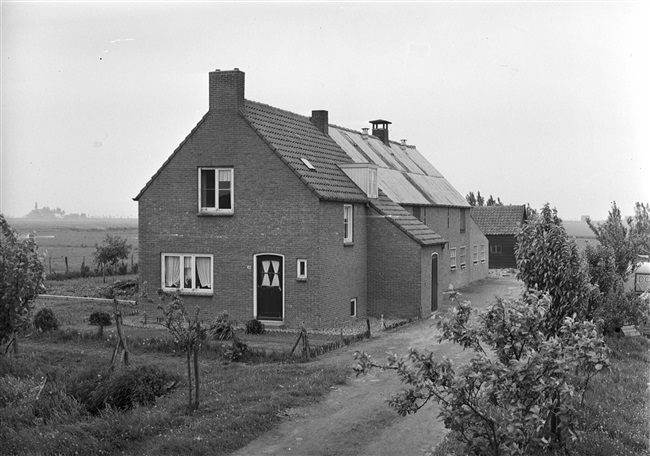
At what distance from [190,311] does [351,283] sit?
245 inches

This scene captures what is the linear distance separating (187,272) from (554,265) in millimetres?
14209

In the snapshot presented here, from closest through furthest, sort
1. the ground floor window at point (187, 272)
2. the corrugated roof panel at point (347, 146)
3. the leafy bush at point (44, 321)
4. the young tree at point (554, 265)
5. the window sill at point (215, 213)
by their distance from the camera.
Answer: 1. the young tree at point (554, 265)
2. the leafy bush at point (44, 321)
3. the window sill at point (215, 213)
4. the ground floor window at point (187, 272)
5. the corrugated roof panel at point (347, 146)

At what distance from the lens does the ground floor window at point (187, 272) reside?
86.4 feet

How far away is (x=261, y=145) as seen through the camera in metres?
25.4

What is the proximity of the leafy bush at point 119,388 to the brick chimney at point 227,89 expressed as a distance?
1264cm

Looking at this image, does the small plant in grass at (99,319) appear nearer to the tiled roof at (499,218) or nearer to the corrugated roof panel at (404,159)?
the corrugated roof panel at (404,159)

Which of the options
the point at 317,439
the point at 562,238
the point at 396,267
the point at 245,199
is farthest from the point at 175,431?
the point at 396,267

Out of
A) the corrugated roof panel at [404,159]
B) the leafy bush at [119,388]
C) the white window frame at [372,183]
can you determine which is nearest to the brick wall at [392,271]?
the white window frame at [372,183]

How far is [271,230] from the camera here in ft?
83.1

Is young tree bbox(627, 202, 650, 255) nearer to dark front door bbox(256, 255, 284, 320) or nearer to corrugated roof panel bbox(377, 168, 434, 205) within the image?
corrugated roof panel bbox(377, 168, 434, 205)

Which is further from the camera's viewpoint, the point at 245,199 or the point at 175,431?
the point at 245,199

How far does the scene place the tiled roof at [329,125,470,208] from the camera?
33750mm

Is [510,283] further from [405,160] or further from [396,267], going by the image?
[396,267]

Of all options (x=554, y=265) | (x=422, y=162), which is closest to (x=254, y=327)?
(x=554, y=265)
